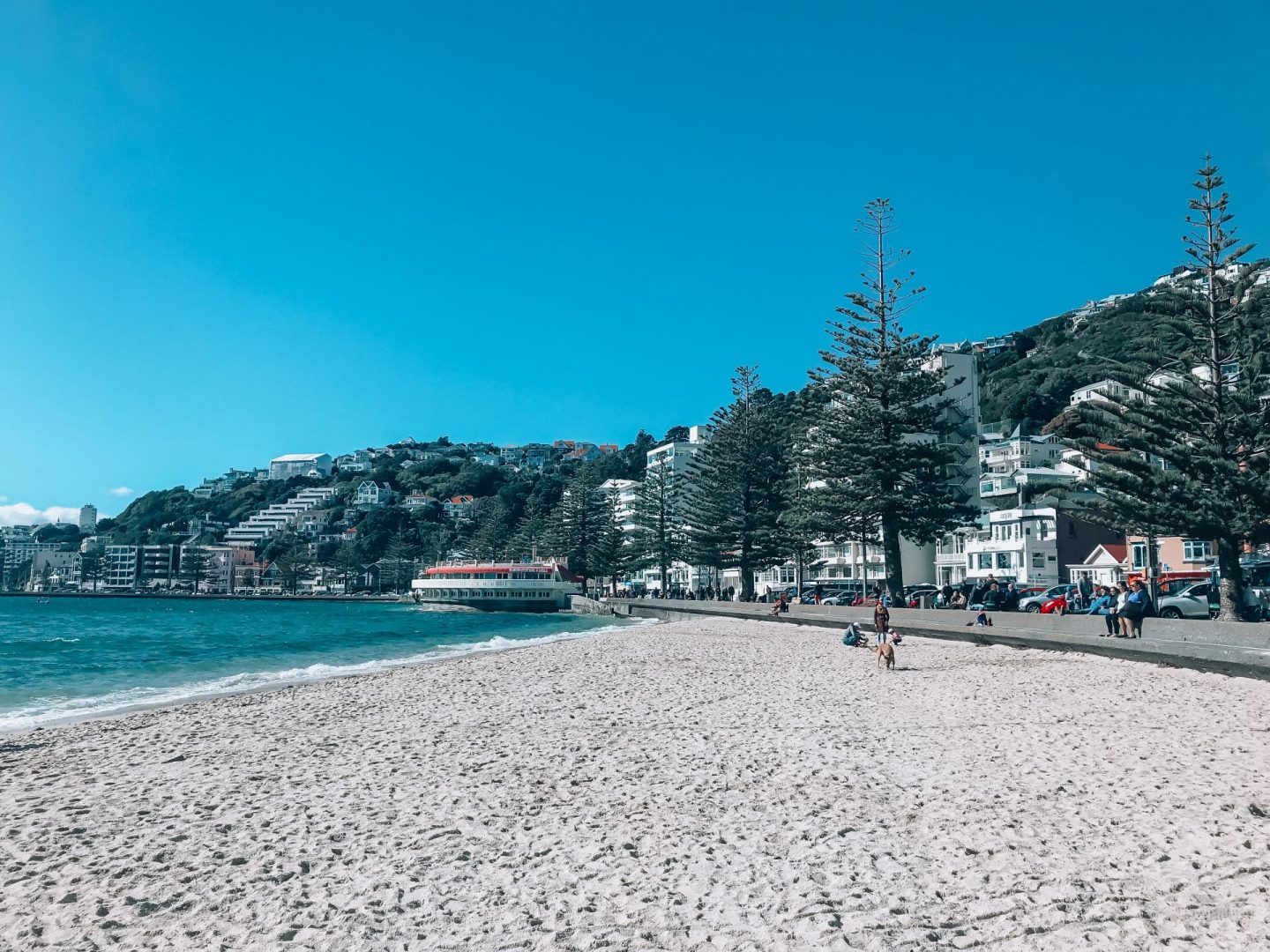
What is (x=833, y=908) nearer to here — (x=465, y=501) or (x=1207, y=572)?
(x=1207, y=572)

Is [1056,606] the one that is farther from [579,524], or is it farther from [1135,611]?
[579,524]

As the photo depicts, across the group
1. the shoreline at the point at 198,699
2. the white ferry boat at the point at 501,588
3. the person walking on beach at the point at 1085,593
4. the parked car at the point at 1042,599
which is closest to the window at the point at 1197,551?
the parked car at the point at 1042,599

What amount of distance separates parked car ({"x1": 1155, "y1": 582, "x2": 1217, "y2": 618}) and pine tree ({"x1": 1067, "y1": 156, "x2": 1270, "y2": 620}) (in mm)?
1838

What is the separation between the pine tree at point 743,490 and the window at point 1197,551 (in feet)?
58.9

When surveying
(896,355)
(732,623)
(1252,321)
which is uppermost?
(896,355)

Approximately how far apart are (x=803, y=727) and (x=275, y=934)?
6031mm

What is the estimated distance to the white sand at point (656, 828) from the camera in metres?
4.09

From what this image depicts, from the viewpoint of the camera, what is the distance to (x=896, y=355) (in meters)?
31.9

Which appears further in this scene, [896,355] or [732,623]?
[732,623]

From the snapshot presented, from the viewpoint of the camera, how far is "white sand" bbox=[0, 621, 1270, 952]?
13.4 feet

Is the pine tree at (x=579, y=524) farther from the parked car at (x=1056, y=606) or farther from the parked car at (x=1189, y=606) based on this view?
the parked car at (x=1189, y=606)

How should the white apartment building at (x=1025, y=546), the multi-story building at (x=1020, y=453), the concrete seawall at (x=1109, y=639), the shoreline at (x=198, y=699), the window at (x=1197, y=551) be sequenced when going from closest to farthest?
the shoreline at (x=198, y=699), the concrete seawall at (x=1109, y=639), the window at (x=1197, y=551), the white apartment building at (x=1025, y=546), the multi-story building at (x=1020, y=453)

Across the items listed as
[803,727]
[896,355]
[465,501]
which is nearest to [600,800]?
[803,727]

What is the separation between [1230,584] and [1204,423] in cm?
355
